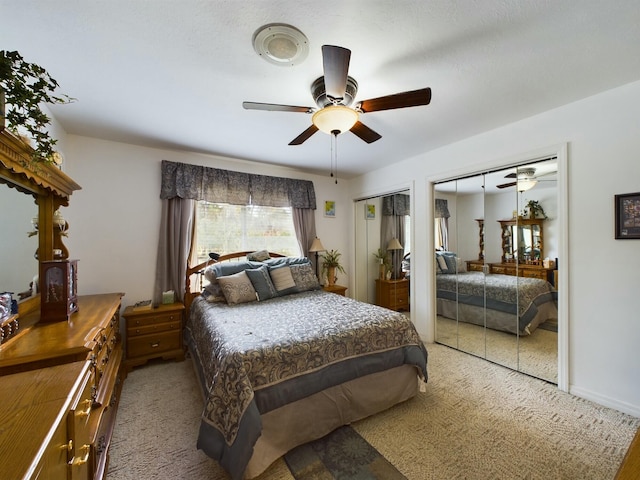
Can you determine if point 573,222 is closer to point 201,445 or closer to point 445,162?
point 445,162

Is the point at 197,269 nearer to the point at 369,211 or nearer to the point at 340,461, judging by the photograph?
the point at 340,461

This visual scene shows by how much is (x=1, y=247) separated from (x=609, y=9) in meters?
3.42

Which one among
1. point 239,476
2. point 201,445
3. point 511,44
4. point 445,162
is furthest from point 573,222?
point 201,445

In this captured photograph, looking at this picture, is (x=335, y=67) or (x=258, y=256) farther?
(x=258, y=256)

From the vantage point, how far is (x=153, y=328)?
2.78 meters

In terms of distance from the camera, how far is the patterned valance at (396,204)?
12.6ft

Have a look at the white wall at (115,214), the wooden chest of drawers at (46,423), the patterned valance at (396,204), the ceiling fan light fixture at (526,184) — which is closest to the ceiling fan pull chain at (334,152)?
the patterned valance at (396,204)

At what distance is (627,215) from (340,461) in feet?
8.90

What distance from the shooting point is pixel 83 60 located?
1.67 meters

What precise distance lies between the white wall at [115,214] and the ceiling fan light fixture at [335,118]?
2.39 meters

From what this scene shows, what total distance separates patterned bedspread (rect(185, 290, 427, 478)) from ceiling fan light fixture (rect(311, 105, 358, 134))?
1442 millimetres

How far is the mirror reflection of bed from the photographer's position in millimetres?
2479

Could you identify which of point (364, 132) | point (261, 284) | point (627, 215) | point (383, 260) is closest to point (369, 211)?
point (383, 260)

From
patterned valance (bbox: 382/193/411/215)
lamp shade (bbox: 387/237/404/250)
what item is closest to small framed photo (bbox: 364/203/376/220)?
patterned valance (bbox: 382/193/411/215)
